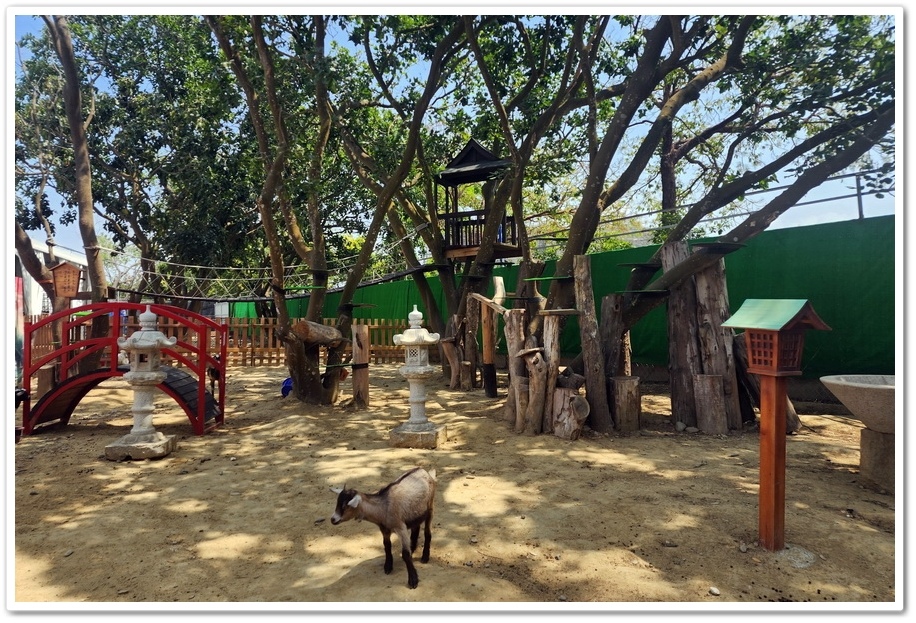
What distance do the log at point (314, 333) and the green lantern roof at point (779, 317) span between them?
17.1ft

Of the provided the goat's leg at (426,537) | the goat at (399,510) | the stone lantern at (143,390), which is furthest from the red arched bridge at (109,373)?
the goat's leg at (426,537)

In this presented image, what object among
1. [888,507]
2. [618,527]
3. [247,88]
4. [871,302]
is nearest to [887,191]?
[871,302]

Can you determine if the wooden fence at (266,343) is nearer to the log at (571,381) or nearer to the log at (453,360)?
the log at (453,360)

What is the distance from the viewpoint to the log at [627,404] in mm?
6027

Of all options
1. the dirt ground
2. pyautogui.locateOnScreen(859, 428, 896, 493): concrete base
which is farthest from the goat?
pyautogui.locateOnScreen(859, 428, 896, 493): concrete base

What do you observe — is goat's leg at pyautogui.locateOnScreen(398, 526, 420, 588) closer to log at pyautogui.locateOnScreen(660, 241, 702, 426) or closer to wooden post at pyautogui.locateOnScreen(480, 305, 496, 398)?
log at pyautogui.locateOnScreen(660, 241, 702, 426)

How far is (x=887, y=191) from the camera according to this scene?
5781 millimetres

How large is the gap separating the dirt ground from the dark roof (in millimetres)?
5566

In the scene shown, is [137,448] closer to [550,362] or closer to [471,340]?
[550,362]

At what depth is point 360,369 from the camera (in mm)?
7547

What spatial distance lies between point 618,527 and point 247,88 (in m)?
6.57

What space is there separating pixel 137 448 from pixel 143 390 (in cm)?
57

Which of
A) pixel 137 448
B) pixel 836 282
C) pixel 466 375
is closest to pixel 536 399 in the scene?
pixel 466 375

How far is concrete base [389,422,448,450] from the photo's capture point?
217 inches
